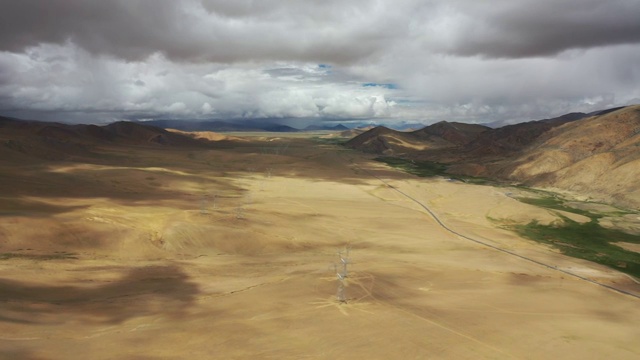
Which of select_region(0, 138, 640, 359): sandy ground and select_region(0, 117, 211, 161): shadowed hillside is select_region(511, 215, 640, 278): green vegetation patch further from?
select_region(0, 117, 211, 161): shadowed hillside

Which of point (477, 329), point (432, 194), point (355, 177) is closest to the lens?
point (477, 329)

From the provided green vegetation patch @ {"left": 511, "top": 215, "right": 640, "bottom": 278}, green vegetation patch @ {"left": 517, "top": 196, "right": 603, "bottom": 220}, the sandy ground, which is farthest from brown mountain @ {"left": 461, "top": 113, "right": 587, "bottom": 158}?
the sandy ground

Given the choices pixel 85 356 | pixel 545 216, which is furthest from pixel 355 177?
pixel 85 356

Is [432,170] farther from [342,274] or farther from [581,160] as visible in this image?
[342,274]

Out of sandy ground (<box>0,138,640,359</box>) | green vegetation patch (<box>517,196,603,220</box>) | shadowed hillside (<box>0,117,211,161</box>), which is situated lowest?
sandy ground (<box>0,138,640,359</box>)

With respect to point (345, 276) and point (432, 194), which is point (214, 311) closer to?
point (345, 276)

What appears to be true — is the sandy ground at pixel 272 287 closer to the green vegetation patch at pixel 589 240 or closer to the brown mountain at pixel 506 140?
the green vegetation patch at pixel 589 240

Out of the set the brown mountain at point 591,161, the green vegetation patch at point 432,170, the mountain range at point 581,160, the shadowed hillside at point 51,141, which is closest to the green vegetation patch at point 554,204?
the mountain range at point 581,160

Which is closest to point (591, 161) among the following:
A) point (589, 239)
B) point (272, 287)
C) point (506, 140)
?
point (589, 239)

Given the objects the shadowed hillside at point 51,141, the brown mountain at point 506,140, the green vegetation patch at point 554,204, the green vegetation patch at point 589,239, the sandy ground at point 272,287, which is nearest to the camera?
the sandy ground at point 272,287
